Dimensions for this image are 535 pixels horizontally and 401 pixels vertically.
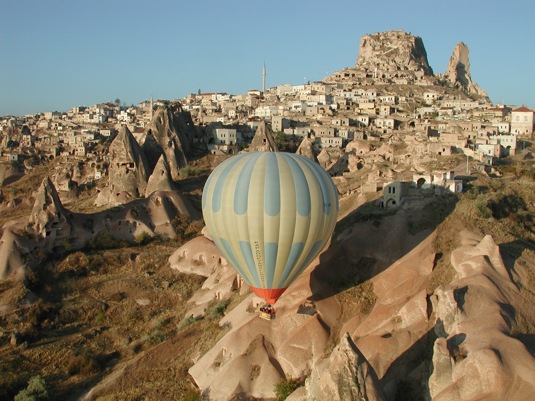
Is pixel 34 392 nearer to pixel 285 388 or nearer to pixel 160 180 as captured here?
pixel 285 388

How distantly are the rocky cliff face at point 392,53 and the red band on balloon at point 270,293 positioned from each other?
286 feet

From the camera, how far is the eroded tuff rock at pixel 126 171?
4125 cm

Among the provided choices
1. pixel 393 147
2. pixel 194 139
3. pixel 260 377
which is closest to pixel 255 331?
pixel 260 377

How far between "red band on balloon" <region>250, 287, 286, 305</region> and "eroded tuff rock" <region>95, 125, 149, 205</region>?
23170mm

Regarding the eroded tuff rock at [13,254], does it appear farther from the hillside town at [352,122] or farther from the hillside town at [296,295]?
the hillside town at [352,122]

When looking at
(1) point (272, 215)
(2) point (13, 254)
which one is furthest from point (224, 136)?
(1) point (272, 215)

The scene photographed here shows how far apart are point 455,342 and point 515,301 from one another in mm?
3022

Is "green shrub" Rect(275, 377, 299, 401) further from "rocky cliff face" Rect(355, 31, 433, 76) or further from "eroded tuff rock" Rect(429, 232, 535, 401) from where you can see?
"rocky cliff face" Rect(355, 31, 433, 76)

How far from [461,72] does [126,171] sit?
280 ft

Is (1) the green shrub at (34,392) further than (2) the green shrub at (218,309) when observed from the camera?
No

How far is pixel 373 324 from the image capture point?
17250 millimetres

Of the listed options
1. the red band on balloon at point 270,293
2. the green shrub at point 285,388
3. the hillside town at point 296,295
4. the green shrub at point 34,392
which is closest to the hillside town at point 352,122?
the hillside town at point 296,295

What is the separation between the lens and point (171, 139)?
160ft

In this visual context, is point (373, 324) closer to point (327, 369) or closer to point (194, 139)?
point (327, 369)
